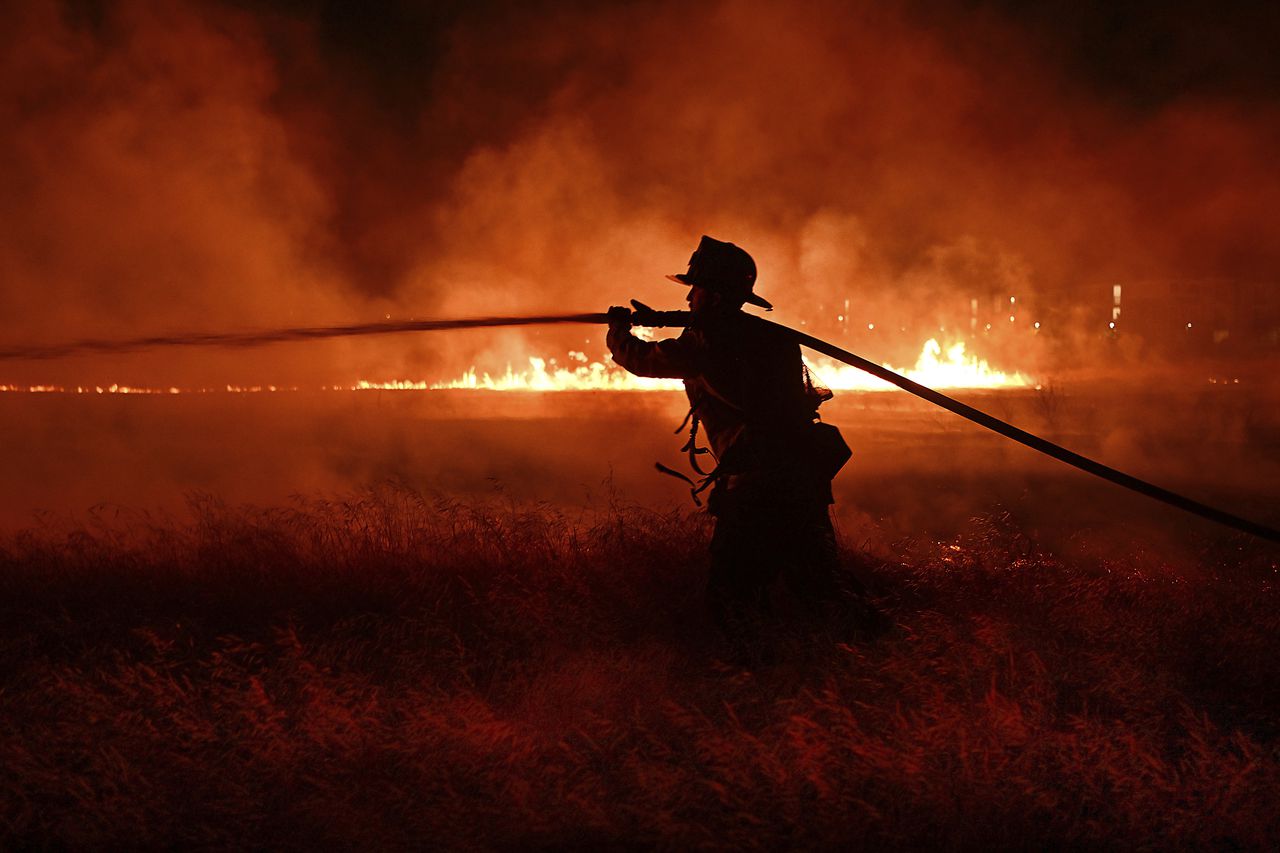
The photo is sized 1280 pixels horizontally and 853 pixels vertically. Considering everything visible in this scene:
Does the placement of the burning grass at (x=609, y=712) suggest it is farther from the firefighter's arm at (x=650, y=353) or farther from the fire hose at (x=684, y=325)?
the firefighter's arm at (x=650, y=353)

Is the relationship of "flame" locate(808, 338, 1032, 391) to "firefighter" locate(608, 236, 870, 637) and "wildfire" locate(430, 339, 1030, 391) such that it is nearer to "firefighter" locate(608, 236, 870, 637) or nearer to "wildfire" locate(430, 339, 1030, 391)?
"wildfire" locate(430, 339, 1030, 391)

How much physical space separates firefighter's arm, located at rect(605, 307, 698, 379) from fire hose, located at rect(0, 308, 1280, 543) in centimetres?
8

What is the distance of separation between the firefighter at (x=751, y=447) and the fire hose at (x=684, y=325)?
11 centimetres

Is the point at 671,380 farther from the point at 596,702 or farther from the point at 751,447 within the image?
the point at 596,702

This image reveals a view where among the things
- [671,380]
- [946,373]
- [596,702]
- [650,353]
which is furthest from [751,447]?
[946,373]

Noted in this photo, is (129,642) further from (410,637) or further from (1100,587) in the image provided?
(1100,587)

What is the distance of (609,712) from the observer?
356cm

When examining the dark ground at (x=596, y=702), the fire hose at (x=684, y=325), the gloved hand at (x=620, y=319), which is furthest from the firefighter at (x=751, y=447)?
the dark ground at (x=596, y=702)

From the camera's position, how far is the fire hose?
395cm

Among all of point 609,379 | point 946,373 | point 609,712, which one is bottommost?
point 609,712

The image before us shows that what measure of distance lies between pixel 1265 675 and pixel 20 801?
14.7ft

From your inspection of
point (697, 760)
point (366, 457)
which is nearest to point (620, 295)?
point (366, 457)

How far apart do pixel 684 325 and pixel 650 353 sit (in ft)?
0.97

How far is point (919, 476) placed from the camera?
16359 millimetres
